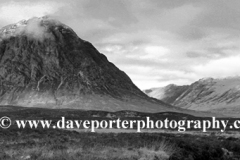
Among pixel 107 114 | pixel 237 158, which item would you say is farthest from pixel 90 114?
pixel 237 158

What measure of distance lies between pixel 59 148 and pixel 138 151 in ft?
16.0

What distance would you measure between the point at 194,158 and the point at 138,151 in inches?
206

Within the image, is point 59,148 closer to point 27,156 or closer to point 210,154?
point 27,156

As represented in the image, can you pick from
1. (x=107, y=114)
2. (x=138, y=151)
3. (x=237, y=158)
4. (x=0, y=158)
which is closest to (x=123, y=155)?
(x=138, y=151)

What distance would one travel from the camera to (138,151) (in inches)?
787

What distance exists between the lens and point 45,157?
58.2ft

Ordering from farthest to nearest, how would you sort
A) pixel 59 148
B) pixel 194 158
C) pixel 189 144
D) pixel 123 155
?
pixel 189 144
pixel 194 158
pixel 59 148
pixel 123 155

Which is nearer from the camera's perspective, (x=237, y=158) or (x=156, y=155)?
(x=156, y=155)

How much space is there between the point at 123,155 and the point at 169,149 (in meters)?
3.79

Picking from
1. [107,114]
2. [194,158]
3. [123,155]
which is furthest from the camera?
[107,114]

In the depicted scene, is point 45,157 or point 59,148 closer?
point 45,157

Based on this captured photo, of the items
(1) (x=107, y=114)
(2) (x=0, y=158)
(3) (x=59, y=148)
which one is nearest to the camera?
(2) (x=0, y=158)

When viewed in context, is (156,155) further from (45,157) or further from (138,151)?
(45,157)

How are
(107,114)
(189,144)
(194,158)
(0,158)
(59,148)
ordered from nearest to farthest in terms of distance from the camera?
1. (0,158)
2. (59,148)
3. (194,158)
4. (189,144)
5. (107,114)
